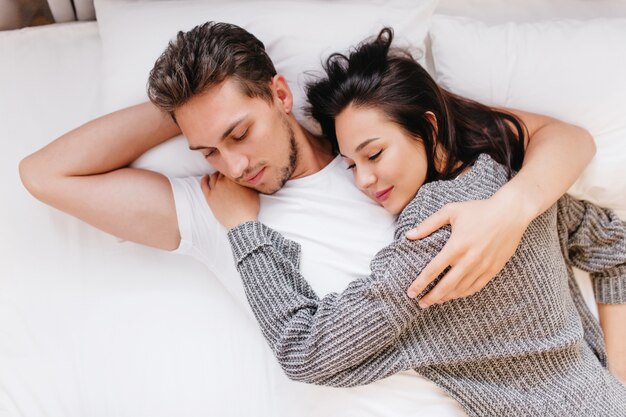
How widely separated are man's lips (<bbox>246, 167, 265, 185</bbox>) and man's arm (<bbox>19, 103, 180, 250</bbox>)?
0.20 meters

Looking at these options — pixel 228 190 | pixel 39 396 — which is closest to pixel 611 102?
pixel 228 190

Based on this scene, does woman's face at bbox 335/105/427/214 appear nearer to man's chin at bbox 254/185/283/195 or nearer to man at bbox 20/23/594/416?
man at bbox 20/23/594/416

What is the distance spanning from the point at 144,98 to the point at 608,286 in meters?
1.36

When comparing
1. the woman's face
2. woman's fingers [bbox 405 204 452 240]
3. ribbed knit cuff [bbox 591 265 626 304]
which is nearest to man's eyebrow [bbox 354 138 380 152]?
the woman's face

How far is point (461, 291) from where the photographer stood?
4.08 ft

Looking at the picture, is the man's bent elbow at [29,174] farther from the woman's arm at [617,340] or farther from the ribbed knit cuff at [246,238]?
the woman's arm at [617,340]

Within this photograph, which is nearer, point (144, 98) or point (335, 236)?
point (335, 236)

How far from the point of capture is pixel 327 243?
143cm

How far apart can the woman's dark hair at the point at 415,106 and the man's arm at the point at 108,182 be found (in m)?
0.47

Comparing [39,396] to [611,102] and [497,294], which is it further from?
[611,102]

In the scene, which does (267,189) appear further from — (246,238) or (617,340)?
(617,340)

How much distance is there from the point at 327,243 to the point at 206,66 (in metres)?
0.51

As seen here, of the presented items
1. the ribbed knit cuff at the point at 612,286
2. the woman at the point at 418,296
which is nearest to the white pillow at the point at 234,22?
the woman at the point at 418,296

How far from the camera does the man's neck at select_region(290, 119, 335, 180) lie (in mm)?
1547
